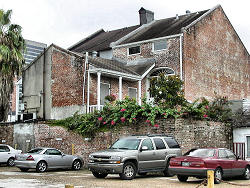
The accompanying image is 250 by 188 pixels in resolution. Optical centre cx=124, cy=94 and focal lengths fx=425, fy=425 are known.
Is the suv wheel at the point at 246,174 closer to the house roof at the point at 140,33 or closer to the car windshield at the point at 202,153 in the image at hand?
the car windshield at the point at 202,153

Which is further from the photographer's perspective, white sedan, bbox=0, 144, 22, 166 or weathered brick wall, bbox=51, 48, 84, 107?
weathered brick wall, bbox=51, 48, 84, 107

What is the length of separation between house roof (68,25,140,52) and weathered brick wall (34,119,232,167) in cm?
1366

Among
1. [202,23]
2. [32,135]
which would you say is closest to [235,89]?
[202,23]

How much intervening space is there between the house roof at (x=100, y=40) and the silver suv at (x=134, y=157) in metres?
20.5

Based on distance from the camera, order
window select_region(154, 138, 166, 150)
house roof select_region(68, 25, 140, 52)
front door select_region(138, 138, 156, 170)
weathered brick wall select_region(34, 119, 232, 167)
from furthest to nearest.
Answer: house roof select_region(68, 25, 140, 52) < weathered brick wall select_region(34, 119, 232, 167) < window select_region(154, 138, 166, 150) < front door select_region(138, 138, 156, 170)

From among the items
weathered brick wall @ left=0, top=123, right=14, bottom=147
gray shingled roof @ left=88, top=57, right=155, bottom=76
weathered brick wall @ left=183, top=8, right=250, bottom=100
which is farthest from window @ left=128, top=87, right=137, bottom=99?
weathered brick wall @ left=0, top=123, right=14, bottom=147

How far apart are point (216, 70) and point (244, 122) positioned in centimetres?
1205

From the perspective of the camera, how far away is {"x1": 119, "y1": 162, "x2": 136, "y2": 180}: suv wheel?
17006 mm

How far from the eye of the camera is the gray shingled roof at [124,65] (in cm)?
3016

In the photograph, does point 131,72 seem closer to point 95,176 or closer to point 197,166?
point 95,176

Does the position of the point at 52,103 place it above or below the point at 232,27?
below

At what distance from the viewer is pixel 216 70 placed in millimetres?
36438

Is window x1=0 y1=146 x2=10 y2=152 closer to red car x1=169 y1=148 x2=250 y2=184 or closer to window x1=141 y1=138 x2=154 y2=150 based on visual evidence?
window x1=141 y1=138 x2=154 y2=150

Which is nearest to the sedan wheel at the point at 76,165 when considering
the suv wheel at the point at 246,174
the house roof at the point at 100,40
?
the suv wheel at the point at 246,174
